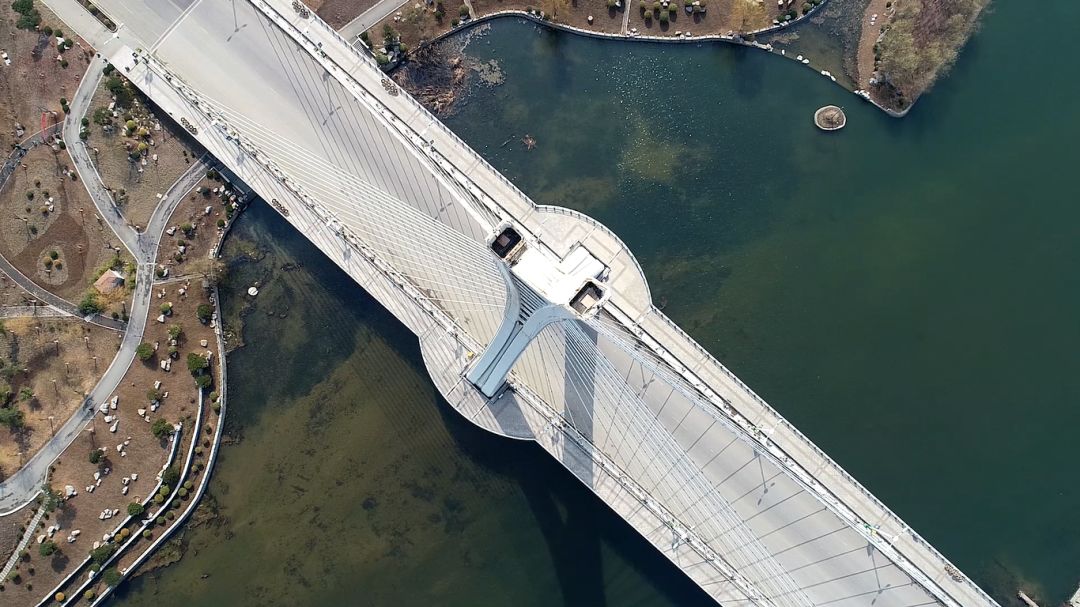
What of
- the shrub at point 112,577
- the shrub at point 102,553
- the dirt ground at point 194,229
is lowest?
the shrub at point 112,577

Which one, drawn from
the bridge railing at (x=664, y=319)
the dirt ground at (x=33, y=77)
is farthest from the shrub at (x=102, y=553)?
the bridge railing at (x=664, y=319)

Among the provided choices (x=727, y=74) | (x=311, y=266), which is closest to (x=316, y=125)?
(x=311, y=266)

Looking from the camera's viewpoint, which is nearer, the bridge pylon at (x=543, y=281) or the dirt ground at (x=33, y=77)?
the bridge pylon at (x=543, y=281)

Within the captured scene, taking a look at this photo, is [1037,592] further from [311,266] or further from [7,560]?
[7,560]

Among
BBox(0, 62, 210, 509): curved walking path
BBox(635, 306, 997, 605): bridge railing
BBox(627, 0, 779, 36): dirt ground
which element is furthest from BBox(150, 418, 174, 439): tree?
BBox(627, 0, 779, 36): dirt ground

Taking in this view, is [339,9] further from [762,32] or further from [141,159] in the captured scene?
[762,32]

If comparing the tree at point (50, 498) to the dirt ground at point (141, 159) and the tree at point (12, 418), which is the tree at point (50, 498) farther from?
the dirt ground at point (141, 159)

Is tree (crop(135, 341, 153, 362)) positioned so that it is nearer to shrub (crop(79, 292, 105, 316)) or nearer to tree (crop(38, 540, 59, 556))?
shrub (crop(79, 292, 105, 316))
